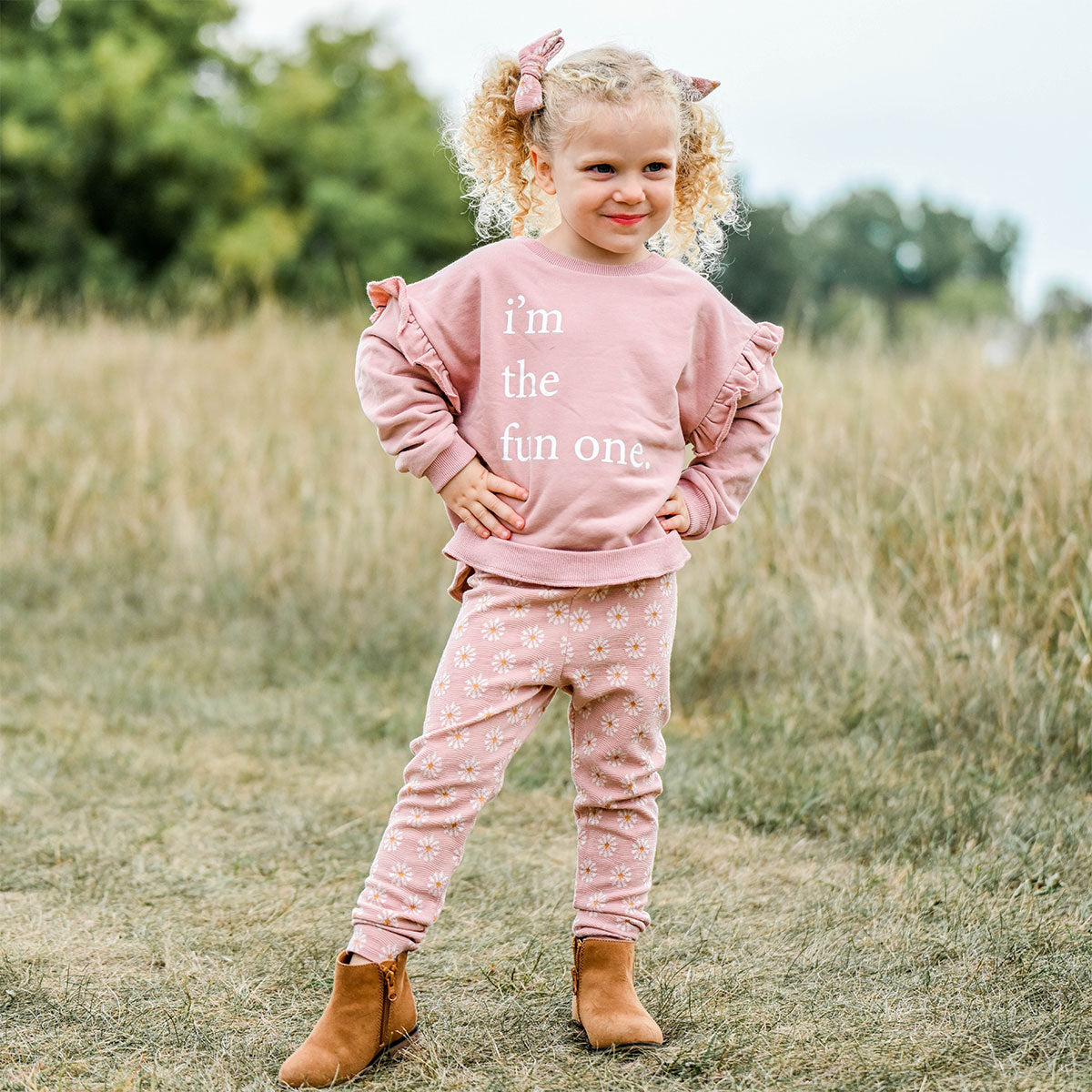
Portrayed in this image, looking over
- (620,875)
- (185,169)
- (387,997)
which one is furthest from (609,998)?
(185,169)

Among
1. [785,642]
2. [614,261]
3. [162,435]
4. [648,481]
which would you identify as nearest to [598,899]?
[648,481]

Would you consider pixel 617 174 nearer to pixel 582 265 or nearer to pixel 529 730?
pixel 582 265

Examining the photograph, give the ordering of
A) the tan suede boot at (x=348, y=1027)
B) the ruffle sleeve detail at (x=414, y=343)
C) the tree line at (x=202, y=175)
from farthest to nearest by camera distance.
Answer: the tree line at (x=202, y=175)
the ruffle sleeve detail at (x=414, y=343)
the tan suede boot at (x=348, y=1027)

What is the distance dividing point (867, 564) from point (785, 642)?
372mm

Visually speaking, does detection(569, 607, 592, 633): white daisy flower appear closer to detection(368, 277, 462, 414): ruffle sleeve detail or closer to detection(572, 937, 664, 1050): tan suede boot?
detection(368, 277, 462, 414): ruffle sleeve detail

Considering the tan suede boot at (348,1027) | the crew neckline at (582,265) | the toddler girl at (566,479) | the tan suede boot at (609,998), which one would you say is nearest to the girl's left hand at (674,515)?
the toddler girl at (566,479)

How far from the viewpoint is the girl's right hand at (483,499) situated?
216 centimetres

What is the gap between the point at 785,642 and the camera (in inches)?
176

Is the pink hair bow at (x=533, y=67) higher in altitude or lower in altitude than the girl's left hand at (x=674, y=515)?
higher

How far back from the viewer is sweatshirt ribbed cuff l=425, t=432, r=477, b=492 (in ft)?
7.20

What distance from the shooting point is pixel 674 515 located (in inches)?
89.2

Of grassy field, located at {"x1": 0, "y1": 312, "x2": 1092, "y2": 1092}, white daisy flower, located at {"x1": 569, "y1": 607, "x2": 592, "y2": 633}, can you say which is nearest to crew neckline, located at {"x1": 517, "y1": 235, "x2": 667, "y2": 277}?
white daisy flower, located at {"x1": 569, "y1": 607, "x2": 592, "y2": 633}

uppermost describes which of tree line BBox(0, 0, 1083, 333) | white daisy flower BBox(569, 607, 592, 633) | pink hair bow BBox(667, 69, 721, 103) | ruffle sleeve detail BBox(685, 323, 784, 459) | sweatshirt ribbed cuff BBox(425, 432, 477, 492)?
tree line BBox(0, 0, 1083, 333)

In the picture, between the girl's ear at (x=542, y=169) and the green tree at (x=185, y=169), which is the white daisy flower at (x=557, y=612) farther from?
the green tree at (x=185, y=169)
